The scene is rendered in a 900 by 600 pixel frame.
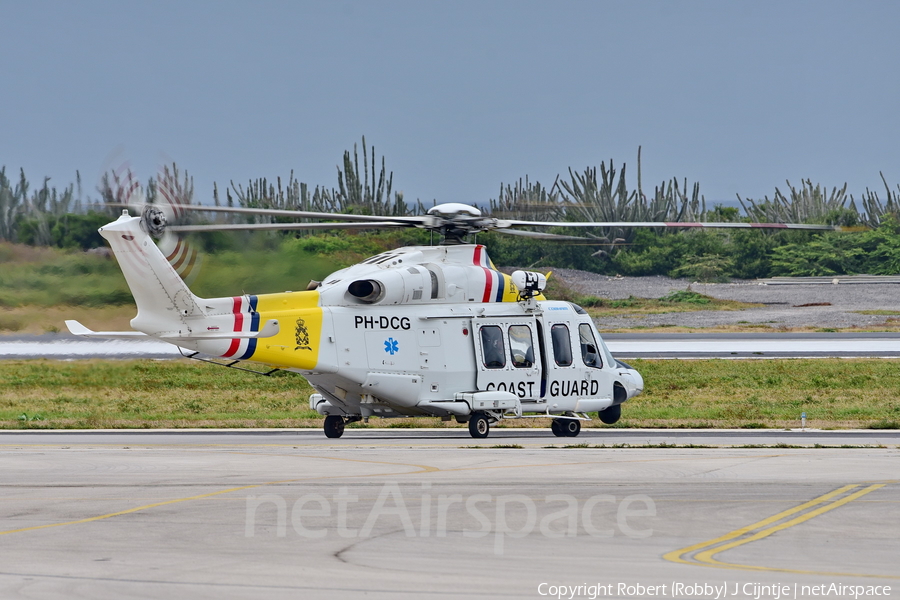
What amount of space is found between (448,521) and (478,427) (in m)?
10.6

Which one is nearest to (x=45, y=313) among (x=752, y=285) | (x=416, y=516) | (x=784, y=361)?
(x=416, y=516)

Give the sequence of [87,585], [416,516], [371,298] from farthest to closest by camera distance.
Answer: [371,298] < [416,516] < [87,585]

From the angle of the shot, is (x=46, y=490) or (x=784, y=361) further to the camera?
(x=784, y=361)

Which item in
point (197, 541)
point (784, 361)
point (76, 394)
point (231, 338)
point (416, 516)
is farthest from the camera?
point (784, 361)

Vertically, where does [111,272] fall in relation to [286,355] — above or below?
above

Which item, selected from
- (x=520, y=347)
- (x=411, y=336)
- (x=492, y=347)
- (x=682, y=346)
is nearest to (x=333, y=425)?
(x=411, y=336)

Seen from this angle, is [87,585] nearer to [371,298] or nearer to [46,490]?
[46,490]

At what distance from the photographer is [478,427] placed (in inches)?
875

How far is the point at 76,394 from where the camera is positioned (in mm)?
32906

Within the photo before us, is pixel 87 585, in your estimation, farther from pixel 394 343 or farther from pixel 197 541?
pixel 394 343

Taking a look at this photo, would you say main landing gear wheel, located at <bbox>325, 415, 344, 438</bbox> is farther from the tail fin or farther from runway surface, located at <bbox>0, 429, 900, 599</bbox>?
the tail fin

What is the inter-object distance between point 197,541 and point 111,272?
56.0 ft

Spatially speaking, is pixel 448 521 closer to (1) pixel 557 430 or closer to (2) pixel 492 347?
(2) pixel 492 347

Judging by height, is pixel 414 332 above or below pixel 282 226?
below
